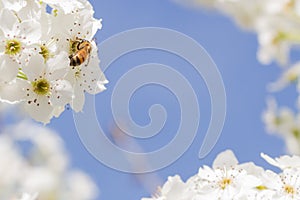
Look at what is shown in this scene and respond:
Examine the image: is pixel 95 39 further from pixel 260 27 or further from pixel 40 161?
pixel 40 161

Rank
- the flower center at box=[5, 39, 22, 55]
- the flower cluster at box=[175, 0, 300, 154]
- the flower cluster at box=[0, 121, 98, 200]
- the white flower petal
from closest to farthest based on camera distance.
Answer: the flower center at box=[5, 39, 22, 55]
the white flower petal
the flower cluster at box=[175, 0, 300, 154]
the flower cluster at box=[0, 121, 98, 200]

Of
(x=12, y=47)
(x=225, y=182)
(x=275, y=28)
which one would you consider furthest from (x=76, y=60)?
(x=275, y=28)

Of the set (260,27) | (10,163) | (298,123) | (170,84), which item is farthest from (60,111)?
(10,163)

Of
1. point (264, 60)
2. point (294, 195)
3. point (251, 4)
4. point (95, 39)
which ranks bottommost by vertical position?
point (294, 195)

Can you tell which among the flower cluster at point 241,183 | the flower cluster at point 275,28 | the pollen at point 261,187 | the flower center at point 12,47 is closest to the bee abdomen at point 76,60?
the flower center at point 12,47

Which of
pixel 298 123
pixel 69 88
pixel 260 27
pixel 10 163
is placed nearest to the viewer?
pixel 69 88

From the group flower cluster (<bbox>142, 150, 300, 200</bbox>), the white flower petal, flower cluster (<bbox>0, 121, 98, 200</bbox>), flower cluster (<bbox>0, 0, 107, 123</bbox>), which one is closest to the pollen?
flower cluster (<bbox>142, 150, 300, 200</bbox>)

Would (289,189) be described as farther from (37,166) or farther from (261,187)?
(37,166)

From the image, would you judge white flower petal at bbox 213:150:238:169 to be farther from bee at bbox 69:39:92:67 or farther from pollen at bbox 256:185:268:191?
bee at bbox 69:39:92:67
